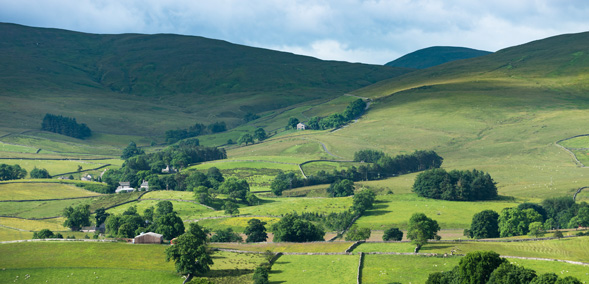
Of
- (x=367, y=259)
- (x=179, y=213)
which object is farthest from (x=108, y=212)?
(x=367, y=259)

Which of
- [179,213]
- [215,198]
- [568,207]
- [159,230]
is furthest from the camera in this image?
[215,198]

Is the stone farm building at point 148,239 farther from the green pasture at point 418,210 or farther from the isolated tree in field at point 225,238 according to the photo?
the green pasture at point 418,210

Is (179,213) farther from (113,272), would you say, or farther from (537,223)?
(537,223)

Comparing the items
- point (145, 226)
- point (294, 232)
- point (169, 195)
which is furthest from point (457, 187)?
point (145, 226)

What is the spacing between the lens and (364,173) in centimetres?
18362

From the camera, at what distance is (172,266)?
85562 millimetres

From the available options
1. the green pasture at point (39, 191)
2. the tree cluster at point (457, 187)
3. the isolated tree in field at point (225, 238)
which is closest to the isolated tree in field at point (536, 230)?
the tree cluster at point (457, 187)

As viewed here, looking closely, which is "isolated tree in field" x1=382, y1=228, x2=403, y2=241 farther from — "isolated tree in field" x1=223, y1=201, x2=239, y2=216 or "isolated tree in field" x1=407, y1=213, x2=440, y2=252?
"isolated tree in field" x1=223, y1=201, x2=239, y2=216

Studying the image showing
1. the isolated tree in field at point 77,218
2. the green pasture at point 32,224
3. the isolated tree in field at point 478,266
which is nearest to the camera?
the isolated tree in field at point 478,266

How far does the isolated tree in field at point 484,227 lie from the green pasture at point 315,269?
32.1 meters

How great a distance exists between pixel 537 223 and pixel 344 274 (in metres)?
44.8

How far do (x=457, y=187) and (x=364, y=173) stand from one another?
1638 inches

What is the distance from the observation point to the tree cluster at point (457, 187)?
14538 centimetres

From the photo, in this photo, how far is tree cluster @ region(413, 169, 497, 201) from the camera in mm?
145375
